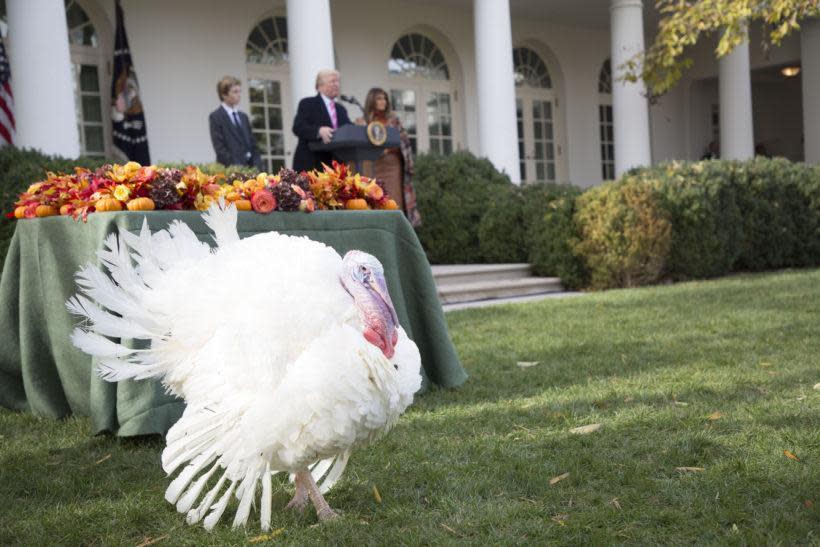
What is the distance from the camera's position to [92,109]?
12.3m

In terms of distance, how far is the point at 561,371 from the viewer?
5.20 meters

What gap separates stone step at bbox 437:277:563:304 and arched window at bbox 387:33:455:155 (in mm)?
5864

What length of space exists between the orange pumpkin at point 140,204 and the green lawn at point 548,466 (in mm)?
1155

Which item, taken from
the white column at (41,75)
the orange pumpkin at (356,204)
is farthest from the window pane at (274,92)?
the orange pumpkin at (356,204)

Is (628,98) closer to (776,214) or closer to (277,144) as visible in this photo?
(776,214)

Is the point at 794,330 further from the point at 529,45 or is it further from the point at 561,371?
the point at 529,45

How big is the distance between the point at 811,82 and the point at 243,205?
17.1 meters

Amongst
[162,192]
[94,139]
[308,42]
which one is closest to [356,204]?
[162,192]

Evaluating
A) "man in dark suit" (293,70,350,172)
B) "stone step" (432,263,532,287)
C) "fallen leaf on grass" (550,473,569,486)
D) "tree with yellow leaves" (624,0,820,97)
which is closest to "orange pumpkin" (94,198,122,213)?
"fallen leaf on grass" (550,473,569,486)

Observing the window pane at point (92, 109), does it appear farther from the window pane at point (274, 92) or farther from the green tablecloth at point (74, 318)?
the green tablecloth at point (74, 318)

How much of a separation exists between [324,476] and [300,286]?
1106 mm

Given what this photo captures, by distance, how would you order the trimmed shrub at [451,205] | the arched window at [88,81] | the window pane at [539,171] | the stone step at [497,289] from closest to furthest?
the stone step at [497,289], the trimmed shrub at [451,205], the arched window at [88,81], the window pane at [539,171]

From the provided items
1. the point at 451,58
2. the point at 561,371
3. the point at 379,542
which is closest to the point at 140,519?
the point at 379,542

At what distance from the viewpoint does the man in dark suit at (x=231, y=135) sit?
27.4 feet
